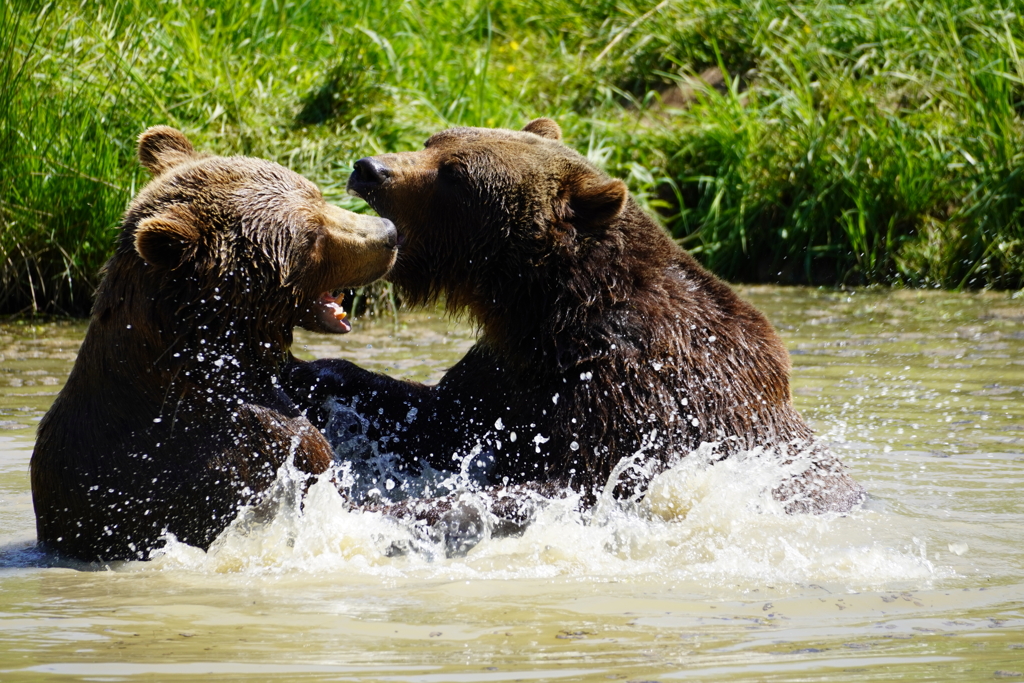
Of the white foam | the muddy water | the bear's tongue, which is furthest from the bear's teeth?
the muddy water

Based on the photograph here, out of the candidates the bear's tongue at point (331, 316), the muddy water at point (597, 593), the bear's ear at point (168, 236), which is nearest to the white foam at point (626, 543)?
the muddy water at point (597, 593)

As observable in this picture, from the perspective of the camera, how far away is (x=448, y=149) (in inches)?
207

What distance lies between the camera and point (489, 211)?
5.04 m

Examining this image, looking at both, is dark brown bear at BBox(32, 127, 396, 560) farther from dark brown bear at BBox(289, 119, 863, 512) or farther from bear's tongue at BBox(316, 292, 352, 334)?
dark brown bear at BBox(289, 119, 863, 512)

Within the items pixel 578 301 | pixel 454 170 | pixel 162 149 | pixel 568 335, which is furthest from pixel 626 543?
pixel 162 149

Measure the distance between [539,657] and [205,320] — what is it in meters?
1.74

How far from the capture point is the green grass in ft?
29.0

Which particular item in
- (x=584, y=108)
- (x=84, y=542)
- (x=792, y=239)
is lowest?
(x=84, y=542)

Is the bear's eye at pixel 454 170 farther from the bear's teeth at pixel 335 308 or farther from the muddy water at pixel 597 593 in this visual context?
the muddy water at pixel 597 593

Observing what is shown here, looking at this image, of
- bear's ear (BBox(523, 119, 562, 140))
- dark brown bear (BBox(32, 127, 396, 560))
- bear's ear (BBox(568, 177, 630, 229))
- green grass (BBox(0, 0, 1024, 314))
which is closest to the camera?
dark brown bear (BBox(32, 127, 396, 560))

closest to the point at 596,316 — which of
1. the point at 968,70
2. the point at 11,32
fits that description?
the point at 11,32

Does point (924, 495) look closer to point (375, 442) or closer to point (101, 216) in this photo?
point (375, 442)

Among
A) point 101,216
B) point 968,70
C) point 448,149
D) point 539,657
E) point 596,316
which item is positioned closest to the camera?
point 539,657

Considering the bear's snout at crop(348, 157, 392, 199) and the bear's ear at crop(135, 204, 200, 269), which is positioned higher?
the bear's snout at crop(348, 157, 392, 199)
